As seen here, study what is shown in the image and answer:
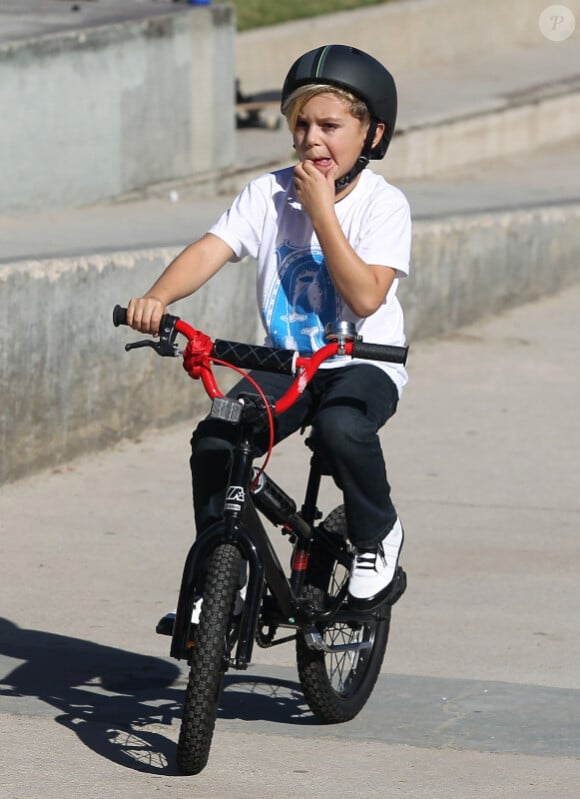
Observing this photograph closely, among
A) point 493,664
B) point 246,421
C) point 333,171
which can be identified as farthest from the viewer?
point 493,664

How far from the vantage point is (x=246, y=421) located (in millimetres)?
4004

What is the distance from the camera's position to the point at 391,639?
18.0 feet

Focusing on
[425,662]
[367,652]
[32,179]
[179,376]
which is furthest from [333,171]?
[32,179]

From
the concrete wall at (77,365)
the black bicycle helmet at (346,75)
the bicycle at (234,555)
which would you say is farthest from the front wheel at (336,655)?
the concrete wall at (77,365)

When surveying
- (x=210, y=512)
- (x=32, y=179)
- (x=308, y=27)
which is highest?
(x=308, y=27)

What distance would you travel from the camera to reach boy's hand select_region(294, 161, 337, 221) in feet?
13.5

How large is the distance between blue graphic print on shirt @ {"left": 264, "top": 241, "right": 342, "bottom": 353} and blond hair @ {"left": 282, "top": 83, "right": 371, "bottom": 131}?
36 cm

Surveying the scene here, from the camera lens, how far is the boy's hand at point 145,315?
13.2 ft

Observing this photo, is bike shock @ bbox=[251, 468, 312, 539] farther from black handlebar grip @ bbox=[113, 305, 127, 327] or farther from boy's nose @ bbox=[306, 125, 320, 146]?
boy's nose @ bbox=[306, 125, 320, 146]

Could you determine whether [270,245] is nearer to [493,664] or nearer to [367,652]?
[367,652]

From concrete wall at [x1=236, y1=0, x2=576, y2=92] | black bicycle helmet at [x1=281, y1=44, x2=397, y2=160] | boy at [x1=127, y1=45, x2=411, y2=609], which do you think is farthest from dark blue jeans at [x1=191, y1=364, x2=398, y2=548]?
concrete wall at [x1=236, y1=0, x2=576, y2=92]

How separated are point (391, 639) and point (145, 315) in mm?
1898

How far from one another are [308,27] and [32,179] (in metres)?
7.05

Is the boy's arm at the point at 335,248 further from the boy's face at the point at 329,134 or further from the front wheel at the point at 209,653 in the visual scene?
the front wheel at the point at 209,653
